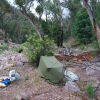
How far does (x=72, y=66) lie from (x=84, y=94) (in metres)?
1.93

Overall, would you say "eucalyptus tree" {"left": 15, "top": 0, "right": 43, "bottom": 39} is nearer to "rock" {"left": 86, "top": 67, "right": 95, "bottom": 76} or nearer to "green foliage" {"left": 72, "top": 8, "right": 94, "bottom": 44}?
"green foliage" {"left": 72, "top": 8, "right": 94, "bottom": 44}

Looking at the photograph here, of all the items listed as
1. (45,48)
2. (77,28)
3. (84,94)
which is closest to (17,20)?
(77,28)

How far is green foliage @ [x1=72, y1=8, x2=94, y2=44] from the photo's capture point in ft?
61.2

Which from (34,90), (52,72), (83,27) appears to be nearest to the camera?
(34,90)

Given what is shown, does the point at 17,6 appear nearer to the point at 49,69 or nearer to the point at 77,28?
the point at 77,28

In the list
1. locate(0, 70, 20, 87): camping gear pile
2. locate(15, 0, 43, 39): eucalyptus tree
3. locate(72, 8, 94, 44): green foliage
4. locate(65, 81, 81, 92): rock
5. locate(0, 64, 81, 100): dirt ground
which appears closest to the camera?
locate(0, 64, 81, 100): dirt ground

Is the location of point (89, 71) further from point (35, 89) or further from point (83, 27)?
point (83, 27)

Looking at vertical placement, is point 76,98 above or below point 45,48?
below

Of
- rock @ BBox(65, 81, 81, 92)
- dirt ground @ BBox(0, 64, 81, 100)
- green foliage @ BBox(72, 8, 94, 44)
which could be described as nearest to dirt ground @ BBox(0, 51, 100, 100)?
dirt ground @ BBox(0, 64, 81, 100)

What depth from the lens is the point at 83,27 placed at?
63.1 feet

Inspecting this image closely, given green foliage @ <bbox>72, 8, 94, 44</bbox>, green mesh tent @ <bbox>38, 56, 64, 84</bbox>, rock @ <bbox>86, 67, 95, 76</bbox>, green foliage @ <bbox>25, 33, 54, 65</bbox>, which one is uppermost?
green foliage @ <bbox>72, 8, 94, 44</bbox>

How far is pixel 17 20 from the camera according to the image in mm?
33656

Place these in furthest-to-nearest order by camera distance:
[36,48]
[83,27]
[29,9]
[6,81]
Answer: [83,27]
[29,9]
[36,48]
[6,81]

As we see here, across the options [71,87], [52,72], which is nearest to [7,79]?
[52,72]
